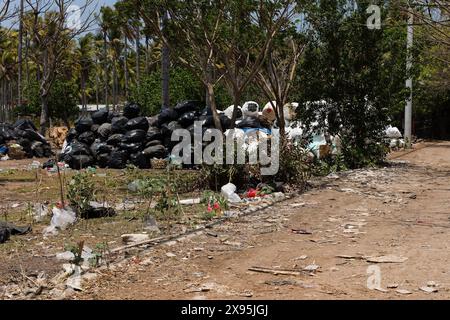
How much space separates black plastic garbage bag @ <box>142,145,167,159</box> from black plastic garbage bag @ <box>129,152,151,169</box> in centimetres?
9

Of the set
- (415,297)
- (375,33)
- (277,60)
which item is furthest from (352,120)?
(415,297)

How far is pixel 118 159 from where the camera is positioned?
14.2m

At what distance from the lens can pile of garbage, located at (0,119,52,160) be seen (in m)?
17.0

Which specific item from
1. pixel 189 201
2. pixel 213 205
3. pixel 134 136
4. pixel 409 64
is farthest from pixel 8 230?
pixel 409 64

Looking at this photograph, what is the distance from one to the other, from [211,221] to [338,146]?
705 centimetres

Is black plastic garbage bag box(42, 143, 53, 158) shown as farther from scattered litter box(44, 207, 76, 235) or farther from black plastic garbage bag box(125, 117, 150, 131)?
scattered litter box(44, 207, 76, 235)

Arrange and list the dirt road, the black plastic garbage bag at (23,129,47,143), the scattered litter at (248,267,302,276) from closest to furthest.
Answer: the dirt road
the scattered litter at (248,267,302,276)
the black plastic garbage bag at (23,129,47,143)

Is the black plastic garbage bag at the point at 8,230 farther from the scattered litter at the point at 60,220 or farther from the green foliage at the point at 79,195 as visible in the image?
the green foliage at the point at 79,195

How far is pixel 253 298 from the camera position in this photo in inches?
177

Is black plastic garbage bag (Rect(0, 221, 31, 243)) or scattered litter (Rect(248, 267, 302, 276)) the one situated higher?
black plastic garbage bag (Rect(0, 221, 31, 243))

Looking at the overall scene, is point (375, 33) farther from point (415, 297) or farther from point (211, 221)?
point (415, 297)

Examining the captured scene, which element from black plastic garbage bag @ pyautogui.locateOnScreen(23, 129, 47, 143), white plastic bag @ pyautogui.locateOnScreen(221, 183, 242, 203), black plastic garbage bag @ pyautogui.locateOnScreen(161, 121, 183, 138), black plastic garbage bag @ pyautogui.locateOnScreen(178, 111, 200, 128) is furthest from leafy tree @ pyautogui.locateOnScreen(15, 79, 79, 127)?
white plastic bag @ pyautogui.locateOnScreen(221, 183, 242, 203)

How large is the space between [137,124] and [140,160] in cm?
97

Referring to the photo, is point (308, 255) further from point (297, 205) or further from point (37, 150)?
point (37, 150)
